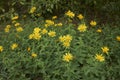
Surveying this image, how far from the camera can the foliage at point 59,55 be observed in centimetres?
316

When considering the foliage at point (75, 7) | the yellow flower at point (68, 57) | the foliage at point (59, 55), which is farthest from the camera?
the foliage at point (75, 7)

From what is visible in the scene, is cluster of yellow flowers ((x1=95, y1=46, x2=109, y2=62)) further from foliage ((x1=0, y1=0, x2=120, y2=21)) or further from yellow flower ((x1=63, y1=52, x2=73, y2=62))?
foliage ((x1=0, y1=0, x2=120, y2=21))

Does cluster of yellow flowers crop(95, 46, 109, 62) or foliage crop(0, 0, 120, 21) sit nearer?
cluster of yellow flowers crop(95, 46, 109, 62)

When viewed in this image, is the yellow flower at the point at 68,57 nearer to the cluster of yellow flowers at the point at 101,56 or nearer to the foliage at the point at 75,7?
the cluster of yellow flowers at the point at 101,56

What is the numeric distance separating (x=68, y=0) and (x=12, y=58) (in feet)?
5.58

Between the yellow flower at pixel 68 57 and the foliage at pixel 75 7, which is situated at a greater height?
the foliage at pixel 75 7

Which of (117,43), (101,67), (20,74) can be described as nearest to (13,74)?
(20,74)

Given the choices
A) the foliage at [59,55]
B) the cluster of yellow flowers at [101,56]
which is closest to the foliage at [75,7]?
the foliage at [59,55]

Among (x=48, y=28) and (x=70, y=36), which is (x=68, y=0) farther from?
(x=70, y=36)

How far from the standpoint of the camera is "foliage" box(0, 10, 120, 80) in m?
3.16

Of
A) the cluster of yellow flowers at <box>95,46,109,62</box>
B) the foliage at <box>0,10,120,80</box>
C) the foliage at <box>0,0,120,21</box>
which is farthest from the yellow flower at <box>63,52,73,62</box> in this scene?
the foliage at <box>0,0,120,21</box>

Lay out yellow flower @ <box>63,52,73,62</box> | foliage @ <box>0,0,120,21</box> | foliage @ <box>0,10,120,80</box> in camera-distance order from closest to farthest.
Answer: yellow flower @ <box>63,52,73,62</box> < foliage @ <box>0,10,120,80</box> < foliage @ <box>0,0,120,21</box>

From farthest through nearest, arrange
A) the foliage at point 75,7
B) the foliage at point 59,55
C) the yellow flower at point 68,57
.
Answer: the foliage at point 75,7 < the foliage at point 59,55 < the yellow flower at point 68,57

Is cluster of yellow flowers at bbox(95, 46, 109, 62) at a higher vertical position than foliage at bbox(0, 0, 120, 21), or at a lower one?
lower
